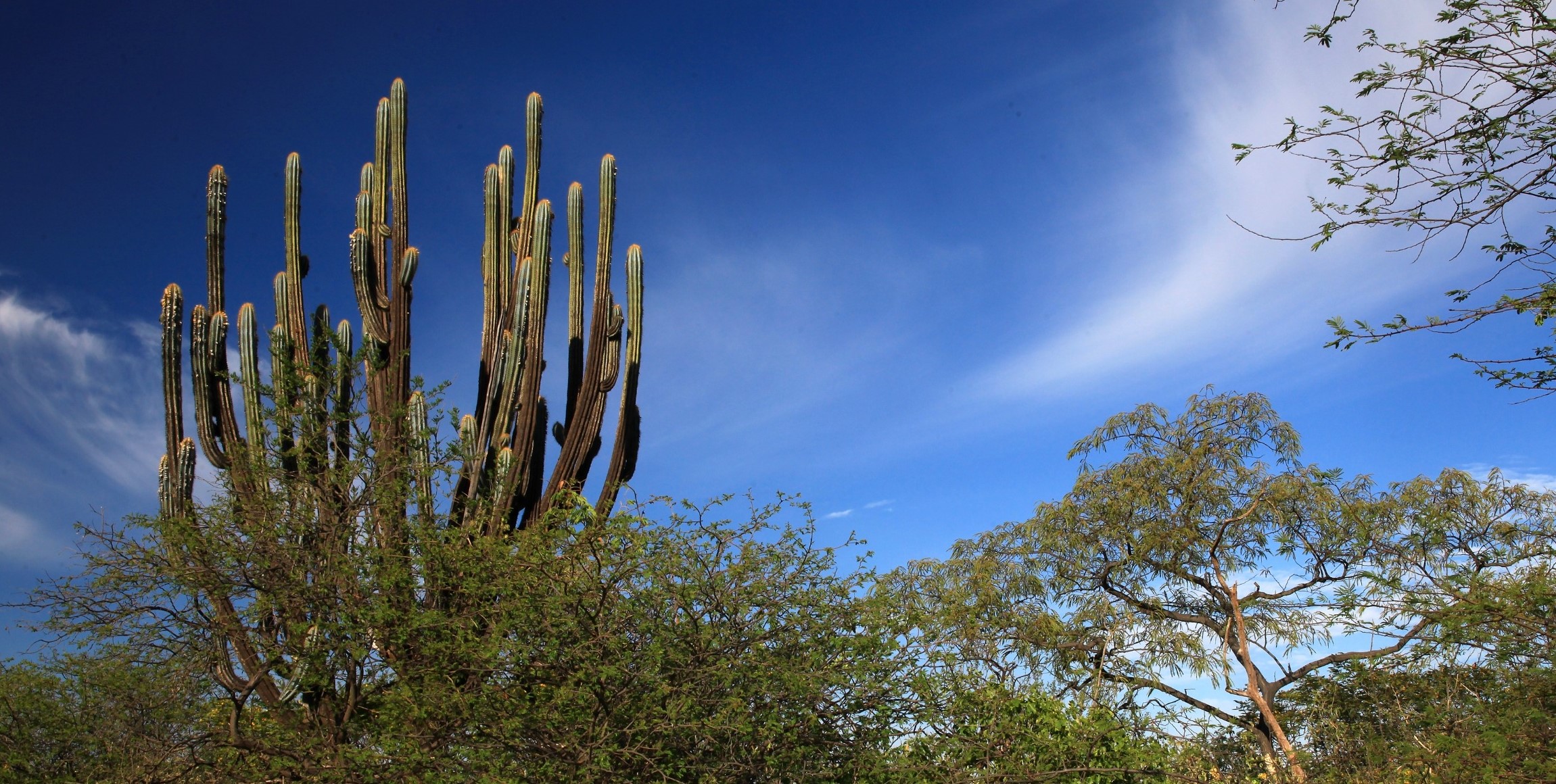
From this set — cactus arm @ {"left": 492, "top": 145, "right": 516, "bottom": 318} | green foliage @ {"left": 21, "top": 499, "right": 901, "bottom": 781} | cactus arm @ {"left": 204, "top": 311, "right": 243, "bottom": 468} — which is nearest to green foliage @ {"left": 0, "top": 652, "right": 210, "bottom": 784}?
green foliage @ {"left": 21, "top": 499, "right": 901, "bottom": 781}

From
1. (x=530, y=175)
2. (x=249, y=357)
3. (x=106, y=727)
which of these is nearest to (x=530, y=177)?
(x=530, y=175)

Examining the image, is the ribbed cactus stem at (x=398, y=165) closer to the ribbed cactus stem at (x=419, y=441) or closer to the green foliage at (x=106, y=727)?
the ribbed cactus stem at (x=419, y=441)

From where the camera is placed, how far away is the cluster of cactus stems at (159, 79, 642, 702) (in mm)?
7840

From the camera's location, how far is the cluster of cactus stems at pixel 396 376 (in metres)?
7.84

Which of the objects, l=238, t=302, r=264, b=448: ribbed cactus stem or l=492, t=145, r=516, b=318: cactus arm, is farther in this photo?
l=492, t=145, r=516, b=318: cactus arm

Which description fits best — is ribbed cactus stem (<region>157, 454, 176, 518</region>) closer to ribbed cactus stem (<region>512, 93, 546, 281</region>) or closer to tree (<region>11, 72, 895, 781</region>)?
tree (<region>11, 72, 895, 781</region>)

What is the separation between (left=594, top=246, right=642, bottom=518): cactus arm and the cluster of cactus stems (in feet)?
0.07

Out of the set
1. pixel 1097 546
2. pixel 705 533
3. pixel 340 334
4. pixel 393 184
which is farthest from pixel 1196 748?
pixel 393 184

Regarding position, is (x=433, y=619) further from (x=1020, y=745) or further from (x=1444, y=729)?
(x=1444, y=729)

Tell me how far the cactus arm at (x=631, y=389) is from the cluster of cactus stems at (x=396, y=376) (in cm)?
2

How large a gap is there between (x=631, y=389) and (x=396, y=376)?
254 cm

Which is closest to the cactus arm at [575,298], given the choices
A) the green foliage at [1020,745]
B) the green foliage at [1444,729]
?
the green foliage at [1020,745]

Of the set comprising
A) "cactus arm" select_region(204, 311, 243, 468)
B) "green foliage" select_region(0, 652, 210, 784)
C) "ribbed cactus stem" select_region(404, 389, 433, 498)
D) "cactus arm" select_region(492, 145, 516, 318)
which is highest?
"cactus arm" select_region(492, 145, 516, 318)

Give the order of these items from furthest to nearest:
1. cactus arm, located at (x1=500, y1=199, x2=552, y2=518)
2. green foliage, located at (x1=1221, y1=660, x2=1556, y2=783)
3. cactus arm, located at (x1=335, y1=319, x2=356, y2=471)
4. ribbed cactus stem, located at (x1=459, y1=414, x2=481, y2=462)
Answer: cactus arm, located at (x1=500, y1=199, x2=552, y2=518)
ribbed cactus stem, located at (x1=459, y1=414, x2=481, y2=462)
cactus arm, located at (x1=335, y1=319, x2=356, y2=471)
green foliage, located at (x1=1221, y1=660, x2=1556, y2=783)
